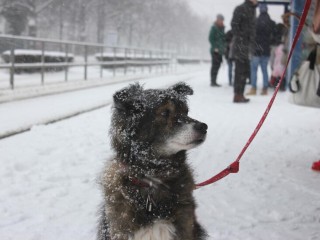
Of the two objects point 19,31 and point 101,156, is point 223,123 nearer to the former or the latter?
point 101,156

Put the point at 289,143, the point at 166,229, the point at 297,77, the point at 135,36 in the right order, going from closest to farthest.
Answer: the point at 166,229 → the point at 297,77 → the point at 289,143 → the point at 135,36

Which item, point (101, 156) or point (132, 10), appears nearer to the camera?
point (101, 156)

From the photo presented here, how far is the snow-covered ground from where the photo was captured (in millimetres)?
3693

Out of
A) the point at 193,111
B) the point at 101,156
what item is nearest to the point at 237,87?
the point at 193,111

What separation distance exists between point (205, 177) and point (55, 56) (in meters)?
14.2

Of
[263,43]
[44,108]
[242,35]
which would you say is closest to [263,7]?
[263,43]

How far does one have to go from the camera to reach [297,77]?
15.4 ft

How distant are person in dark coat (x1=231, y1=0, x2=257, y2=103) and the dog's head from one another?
7.80 meters

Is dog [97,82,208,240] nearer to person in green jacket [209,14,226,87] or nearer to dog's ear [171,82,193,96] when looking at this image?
dog's ear [171,82,193,96]

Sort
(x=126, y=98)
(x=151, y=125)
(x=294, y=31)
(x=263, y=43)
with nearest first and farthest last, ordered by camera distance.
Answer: (x=126, y=98) → (x=151, y=125) → (x=294, y=31) → (x=263, y=43)

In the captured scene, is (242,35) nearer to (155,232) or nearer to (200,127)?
(200,127)

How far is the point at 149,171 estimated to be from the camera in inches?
113

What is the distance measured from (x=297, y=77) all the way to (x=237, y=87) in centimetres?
626

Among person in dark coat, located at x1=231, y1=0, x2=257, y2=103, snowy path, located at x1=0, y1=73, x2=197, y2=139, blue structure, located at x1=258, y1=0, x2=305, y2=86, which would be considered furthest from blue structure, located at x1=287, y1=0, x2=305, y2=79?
Result: snowy path, located at x1=0, y1=73, x2=197, y2=139
